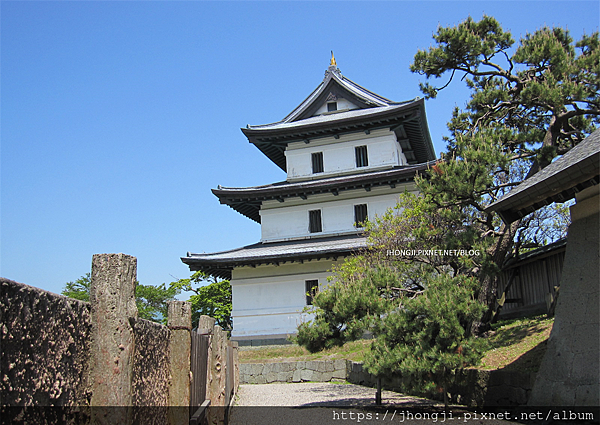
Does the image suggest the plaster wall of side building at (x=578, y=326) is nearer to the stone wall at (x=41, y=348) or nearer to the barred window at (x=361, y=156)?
the stone wall at (x=41, y=348)

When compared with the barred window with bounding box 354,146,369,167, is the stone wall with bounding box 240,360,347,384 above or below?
below

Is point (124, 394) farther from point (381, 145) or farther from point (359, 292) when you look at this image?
point (381, 145)

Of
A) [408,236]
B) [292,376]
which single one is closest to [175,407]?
[408,236]

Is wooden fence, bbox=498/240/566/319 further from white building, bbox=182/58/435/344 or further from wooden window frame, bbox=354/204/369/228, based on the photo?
wooden window frame, bbox=354/204/369/228

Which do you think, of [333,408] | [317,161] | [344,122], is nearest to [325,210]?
[317,161]

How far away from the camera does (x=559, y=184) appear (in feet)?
23.8

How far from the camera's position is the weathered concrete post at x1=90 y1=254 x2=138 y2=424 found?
242 centimetres

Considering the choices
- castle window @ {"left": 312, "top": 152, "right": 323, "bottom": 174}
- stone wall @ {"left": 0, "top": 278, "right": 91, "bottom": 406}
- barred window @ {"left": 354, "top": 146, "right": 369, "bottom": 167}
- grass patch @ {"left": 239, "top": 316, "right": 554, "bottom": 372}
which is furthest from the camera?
castle window @ {"left": 312, "top": 152, "right": 323, "bottom": 174}

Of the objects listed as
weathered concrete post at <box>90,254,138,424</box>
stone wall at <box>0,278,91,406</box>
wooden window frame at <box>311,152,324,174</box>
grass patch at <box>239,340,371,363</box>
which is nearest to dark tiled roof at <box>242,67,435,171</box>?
wooden window frame at <box>311,152,324,174</box>

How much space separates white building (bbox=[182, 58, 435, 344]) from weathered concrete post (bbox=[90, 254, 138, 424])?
19.2m

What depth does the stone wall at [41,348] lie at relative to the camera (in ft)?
5.52

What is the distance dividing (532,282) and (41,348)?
14.1 m

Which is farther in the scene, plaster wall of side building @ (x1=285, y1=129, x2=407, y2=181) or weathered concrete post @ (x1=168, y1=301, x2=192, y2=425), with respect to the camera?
plaster wall of side building @ (x1=285, y1=129, x2=407, y2=181)

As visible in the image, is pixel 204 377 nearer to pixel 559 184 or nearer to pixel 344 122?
pixel 559 184
